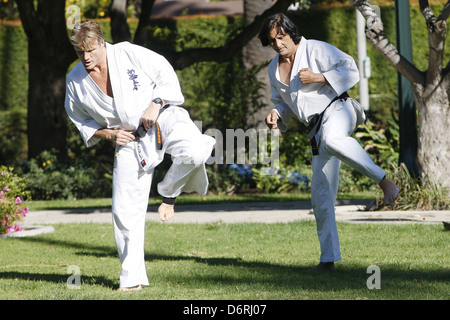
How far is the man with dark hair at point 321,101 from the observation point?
18.5 feet

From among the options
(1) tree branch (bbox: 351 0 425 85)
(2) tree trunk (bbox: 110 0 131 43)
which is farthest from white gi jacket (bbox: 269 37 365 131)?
(2) tree trunk (bbox: 110 0 131 43)

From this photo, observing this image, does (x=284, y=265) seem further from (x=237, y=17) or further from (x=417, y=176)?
(x=237, y=17)

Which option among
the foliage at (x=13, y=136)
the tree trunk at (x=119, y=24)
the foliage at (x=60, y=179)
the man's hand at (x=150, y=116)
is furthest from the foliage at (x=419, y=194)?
the foliage at (x=13, y=136)

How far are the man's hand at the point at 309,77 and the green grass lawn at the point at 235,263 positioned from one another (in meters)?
1.53

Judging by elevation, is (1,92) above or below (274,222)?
above

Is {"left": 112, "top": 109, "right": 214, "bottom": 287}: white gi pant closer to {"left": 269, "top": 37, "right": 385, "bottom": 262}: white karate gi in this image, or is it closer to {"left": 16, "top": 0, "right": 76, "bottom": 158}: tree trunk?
{"left": 269, "top": 37, "right": 385, "bottom": 262}: white karate gi

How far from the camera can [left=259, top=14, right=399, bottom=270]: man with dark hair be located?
5.63m

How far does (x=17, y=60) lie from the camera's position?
21.1 meters

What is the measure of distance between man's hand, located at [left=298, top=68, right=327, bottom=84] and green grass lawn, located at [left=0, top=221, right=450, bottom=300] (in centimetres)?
153

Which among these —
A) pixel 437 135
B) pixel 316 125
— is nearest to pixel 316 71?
pixel 316 125

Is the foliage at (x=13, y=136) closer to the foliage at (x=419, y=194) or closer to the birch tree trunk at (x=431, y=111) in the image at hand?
the foliage at (x=419, y=194)

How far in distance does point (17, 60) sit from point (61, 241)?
45.9 ft

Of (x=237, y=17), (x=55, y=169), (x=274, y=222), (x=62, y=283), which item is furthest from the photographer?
(x=237, y=17)
